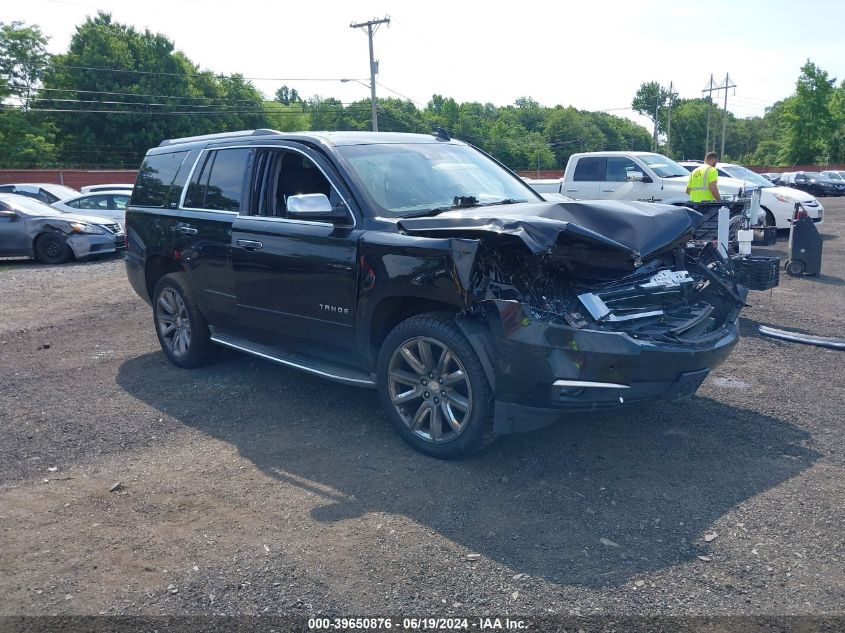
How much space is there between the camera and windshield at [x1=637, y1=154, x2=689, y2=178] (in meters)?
15.0

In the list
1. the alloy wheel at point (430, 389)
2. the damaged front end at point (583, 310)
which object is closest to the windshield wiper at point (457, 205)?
the damaged front end at point (583, 310)

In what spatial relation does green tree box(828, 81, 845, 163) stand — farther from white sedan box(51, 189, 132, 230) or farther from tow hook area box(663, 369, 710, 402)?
tow hook area box(663, 369, 710, 402)

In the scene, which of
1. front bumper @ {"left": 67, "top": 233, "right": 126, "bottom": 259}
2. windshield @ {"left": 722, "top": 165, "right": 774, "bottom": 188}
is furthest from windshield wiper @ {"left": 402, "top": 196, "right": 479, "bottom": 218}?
windshield @ {"left": 722, "top": 165, "right": 774, "bottom": 188}

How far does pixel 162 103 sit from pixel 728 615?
63695 millimetres

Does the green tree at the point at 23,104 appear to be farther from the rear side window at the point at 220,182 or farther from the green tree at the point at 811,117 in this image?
the green tree at the point at 811,117

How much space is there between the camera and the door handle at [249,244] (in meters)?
5.65

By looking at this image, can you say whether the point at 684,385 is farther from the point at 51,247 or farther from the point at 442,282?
the point at 51,247

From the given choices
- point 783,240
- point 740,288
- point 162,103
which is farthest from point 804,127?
point 740,288

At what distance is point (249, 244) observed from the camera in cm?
573

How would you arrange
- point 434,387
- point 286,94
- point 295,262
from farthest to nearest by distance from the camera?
point 286,94, point 295,262, point 434,387

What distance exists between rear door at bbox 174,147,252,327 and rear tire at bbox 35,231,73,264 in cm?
1033

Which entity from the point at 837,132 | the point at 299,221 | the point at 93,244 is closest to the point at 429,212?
the point at 299,221

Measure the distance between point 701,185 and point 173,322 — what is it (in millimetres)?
8903

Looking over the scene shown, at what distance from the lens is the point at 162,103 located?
197 ft
